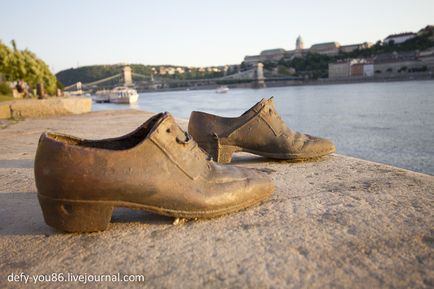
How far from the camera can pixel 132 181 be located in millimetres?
1349

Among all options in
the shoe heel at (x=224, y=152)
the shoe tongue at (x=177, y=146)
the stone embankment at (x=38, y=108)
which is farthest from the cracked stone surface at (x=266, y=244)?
the stone embankment at (x=38, y=108)

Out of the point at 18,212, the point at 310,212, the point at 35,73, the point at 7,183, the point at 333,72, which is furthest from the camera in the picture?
the point at 333,72

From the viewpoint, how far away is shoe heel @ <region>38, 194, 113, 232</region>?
133cm

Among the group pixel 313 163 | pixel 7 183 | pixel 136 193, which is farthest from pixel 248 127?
pixel 7 183

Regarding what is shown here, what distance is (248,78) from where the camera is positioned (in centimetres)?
8456

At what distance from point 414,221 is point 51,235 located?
4.66 feet

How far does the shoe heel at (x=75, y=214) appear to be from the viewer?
133 centimetres

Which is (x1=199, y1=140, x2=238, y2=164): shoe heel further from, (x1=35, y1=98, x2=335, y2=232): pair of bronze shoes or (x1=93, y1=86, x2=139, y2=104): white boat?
(x1=93, y1=86, x2=139, y2=104): white boat

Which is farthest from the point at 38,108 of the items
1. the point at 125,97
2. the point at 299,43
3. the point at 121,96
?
the point at 299,43

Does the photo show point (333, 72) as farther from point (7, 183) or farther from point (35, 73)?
point (7, 183)

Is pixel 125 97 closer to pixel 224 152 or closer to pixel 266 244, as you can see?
pixel 224 152

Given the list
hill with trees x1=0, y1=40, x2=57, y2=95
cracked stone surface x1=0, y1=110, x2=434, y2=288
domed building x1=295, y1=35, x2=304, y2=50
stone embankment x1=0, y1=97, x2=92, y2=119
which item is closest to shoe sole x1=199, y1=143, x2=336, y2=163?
cracked stone surface x1=0, y1=110, x2=434, y2=288

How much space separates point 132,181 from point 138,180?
0.08 ft

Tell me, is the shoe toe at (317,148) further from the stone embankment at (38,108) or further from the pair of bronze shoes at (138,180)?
the stone embankment at (38,108)
